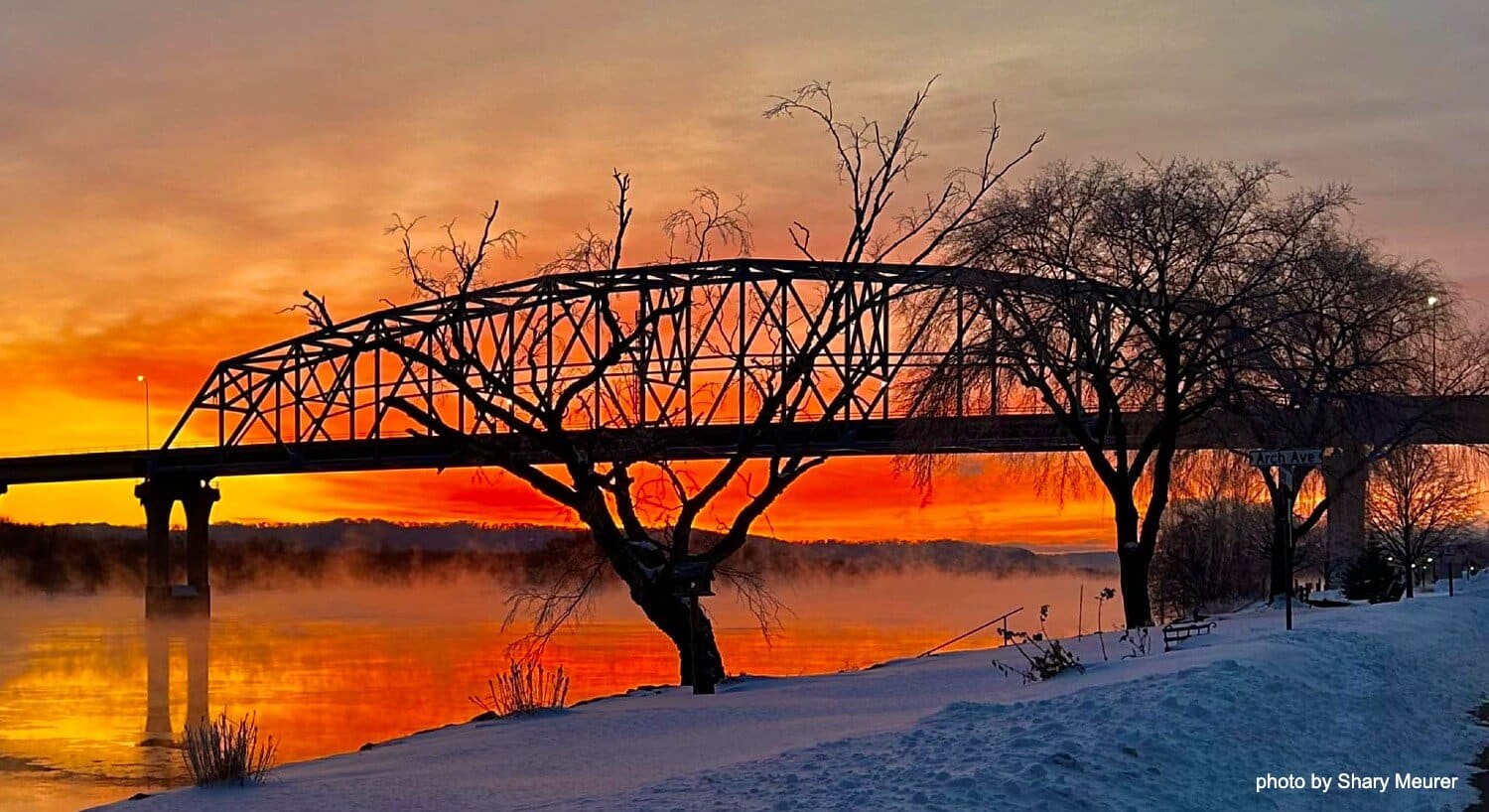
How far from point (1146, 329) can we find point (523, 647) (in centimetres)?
3112

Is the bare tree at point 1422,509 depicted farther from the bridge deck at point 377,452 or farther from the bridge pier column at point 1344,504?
the bridge deck at point 377,452

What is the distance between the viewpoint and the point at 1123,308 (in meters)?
37.3

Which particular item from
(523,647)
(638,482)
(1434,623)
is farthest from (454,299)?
(523,647)

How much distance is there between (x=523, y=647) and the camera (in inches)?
2354

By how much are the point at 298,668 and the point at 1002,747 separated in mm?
44134

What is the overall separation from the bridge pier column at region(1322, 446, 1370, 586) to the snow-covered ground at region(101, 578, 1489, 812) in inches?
884

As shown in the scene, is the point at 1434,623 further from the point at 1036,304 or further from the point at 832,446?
the point at 832,446

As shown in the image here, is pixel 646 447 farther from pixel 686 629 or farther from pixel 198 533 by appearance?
pixel 198 533

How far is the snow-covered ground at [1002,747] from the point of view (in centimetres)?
1243

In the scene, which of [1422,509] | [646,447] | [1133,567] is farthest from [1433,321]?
[1422,509]

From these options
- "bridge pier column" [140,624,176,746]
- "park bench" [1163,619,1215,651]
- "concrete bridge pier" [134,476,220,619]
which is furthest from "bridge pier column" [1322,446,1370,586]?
"concrete bridge pier" [134,476,220,619]

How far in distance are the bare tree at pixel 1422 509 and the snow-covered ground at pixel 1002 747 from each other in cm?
4095

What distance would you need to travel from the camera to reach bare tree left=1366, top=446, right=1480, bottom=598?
68.5m

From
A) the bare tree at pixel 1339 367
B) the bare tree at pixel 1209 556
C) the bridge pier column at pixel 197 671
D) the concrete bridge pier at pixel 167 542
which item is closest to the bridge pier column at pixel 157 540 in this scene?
the concrete bridge pier at pixel 167 542
